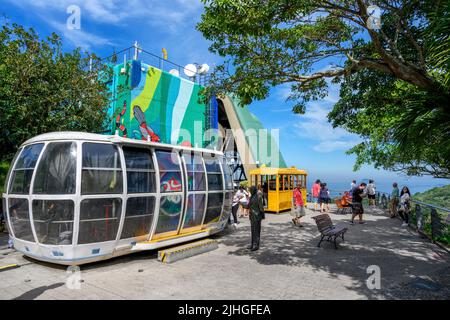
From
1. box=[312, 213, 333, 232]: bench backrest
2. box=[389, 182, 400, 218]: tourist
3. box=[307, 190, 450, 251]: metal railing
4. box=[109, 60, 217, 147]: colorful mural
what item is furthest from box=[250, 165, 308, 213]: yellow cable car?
box=[312, 213, 333, 232]: bench backrest

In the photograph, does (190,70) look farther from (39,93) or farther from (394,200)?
(394,200)

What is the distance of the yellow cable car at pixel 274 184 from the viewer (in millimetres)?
16656

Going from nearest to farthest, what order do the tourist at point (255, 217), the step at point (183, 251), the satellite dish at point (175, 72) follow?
1. the step at point (183, 251)
2. the tourist at point (255, 217)
3. the satellite dish at point (175, 72)

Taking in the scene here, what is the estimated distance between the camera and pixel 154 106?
51.9 ft

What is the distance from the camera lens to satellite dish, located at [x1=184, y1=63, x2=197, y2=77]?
18.9 meters

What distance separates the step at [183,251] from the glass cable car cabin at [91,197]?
1.25 ft

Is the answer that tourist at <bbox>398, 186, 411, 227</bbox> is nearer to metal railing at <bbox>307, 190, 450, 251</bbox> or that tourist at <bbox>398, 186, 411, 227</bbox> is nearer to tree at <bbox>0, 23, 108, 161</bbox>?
metal railing at <bbox>307, 190, 450, 251</bbox>

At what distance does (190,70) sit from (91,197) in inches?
561

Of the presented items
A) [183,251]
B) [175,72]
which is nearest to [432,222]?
[183,251]

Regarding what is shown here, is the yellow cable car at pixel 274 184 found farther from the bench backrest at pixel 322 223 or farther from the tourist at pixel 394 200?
the bench backrest at pixel 322 223

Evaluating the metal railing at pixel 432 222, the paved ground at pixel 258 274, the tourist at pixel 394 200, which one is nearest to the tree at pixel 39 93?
the paved ground at pixel 258 274

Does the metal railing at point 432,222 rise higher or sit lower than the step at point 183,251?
higher

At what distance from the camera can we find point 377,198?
2217 cm

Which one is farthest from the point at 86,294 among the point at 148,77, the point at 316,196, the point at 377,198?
the point at 377,198
